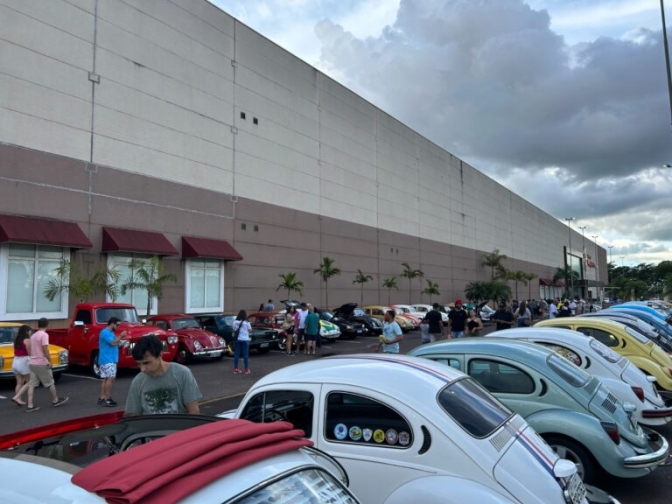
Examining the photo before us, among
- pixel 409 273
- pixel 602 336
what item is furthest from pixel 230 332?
pixel 409 273

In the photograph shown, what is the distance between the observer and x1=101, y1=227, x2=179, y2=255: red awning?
20.5m

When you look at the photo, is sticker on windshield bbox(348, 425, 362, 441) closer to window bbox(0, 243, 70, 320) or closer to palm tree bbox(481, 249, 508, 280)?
window bbox(0, 243, 70, 320)

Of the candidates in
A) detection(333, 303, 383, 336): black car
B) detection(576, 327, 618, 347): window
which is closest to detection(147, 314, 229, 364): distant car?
detection(333, 303, 383, 336): black car

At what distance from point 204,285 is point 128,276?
4313 mm

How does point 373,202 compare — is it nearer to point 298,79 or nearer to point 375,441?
point 298,79

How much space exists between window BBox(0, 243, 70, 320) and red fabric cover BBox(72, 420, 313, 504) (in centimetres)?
1911

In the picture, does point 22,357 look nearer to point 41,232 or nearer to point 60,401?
point 60,401

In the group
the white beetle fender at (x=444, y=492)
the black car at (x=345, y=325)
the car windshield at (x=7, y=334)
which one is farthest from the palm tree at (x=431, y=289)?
the white beetle fender at (x=444, y=492)

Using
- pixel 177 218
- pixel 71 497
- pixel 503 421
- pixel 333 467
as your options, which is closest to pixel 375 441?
pixel 333 467

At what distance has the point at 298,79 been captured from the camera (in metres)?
32.7

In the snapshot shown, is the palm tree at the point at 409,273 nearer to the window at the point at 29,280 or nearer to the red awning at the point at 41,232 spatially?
the red awning at the point at 41,232

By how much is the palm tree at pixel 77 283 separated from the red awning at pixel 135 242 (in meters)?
1.29

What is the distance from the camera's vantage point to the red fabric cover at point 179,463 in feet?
5.71

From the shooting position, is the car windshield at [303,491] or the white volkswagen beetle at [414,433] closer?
the car windshield at [303,491]
